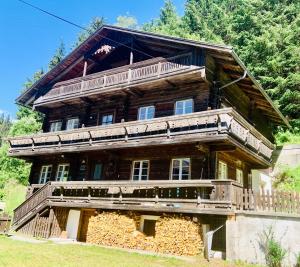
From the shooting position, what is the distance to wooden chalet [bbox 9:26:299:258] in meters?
15.5

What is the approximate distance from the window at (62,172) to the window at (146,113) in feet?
23.9

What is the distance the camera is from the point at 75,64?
26.2 meters

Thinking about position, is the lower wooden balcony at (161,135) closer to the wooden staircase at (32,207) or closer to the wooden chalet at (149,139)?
the wooden chalet at (149,139)

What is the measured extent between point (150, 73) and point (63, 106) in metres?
10.1

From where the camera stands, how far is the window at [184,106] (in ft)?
62.6

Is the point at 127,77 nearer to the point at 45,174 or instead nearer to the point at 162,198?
the point at 162,198

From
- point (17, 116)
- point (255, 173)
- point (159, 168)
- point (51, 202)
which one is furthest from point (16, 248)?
point (17, 116)

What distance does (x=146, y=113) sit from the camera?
21188mm

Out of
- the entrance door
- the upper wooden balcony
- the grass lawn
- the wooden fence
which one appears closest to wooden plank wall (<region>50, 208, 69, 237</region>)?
the entrance door

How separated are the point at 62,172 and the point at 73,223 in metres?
5.87

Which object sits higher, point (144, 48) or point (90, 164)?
point (144, 48)

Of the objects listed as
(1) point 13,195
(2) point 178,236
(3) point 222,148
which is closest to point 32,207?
(2) point 178,236

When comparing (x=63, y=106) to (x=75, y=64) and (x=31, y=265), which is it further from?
(x=31, y=265)

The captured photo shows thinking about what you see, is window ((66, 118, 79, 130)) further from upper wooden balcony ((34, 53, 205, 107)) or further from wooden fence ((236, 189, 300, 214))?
wooden fence ((236, 189, 300, 214))
